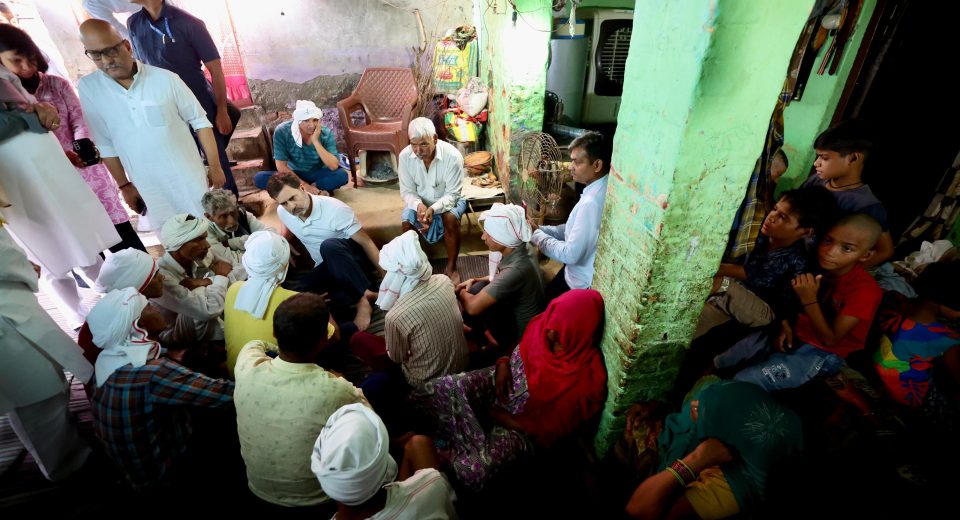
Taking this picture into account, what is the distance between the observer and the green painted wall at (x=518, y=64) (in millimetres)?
4051

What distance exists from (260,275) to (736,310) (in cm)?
284

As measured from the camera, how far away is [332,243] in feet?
11.0

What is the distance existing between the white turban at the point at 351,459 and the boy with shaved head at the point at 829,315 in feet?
6.65

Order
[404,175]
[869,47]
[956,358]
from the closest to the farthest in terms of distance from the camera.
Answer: [956,358]
[869,47]
[404,175]

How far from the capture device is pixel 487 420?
2373 millimetres

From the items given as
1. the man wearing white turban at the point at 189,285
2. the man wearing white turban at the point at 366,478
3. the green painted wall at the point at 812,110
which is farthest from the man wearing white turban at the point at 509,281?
the green painted wall at the point at 812,110

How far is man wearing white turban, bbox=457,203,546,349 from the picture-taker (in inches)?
107

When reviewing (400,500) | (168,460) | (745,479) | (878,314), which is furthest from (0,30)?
(878,314)

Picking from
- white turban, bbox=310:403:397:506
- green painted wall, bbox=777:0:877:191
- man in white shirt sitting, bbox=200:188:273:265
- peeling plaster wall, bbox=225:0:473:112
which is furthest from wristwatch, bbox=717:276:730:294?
peeling plaster wall, bbox=225:0:473:112

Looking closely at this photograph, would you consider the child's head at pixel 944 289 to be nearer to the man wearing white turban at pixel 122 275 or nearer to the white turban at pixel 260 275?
the white turban at pixel 260 275

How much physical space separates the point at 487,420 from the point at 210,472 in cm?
159

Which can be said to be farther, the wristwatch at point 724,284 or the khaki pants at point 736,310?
the wristwatch at point 724,284

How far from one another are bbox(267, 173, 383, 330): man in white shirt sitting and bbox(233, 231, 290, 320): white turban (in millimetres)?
888

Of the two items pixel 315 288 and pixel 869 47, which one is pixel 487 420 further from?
pixel 869 47
